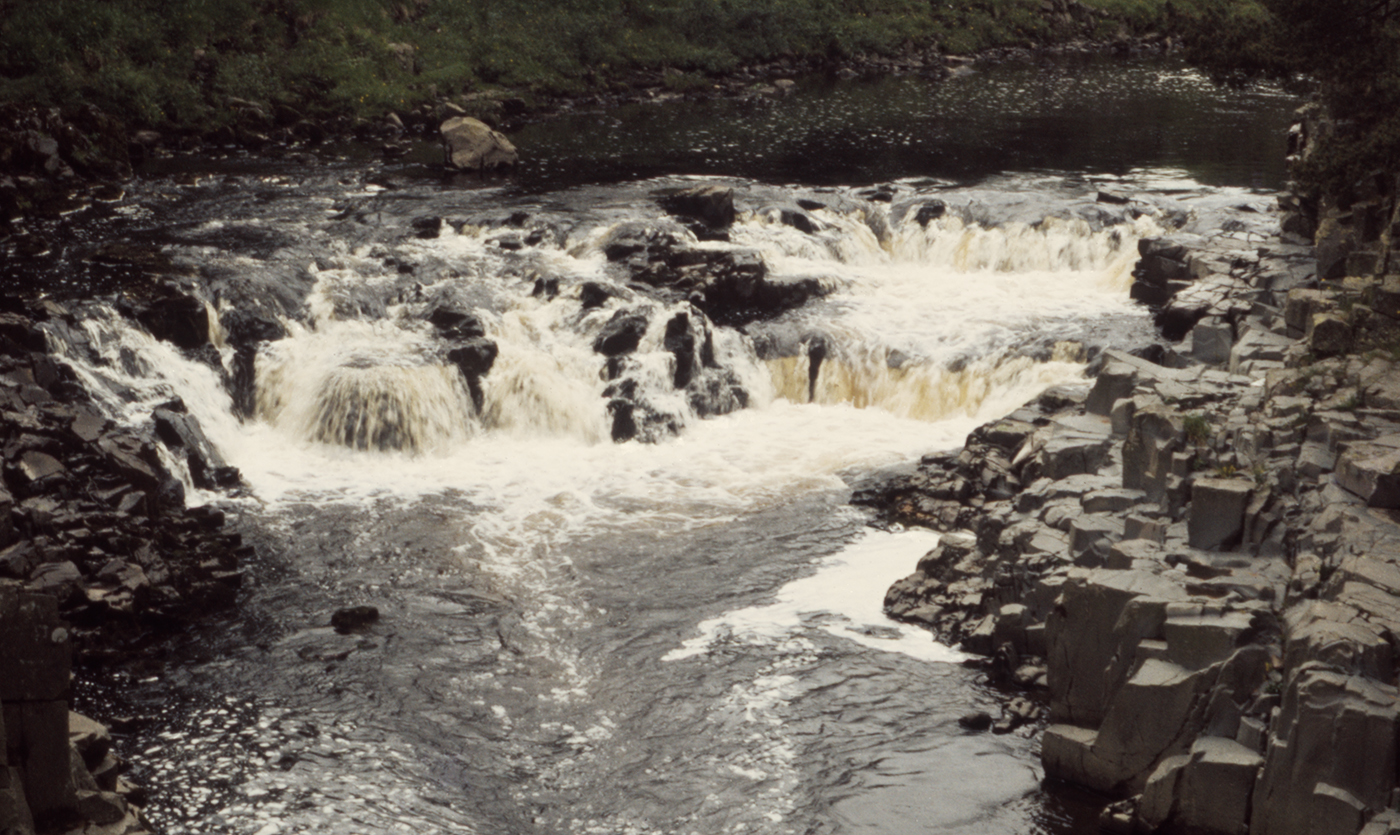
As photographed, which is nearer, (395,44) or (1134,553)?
(1134,553)

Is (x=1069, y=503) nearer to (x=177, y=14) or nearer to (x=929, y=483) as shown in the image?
(x=929, y=483)

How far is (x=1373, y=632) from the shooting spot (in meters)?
16.4

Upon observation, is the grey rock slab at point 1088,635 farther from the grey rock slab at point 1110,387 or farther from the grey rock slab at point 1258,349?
the grey rock slab at point 1258,349

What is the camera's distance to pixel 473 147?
49.8 m

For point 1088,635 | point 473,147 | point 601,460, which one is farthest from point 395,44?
point 1088,635

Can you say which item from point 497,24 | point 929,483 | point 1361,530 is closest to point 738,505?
point 929,483

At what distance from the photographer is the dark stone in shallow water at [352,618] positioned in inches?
908

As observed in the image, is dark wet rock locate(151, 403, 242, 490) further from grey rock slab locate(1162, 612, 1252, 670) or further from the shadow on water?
the shadow on water

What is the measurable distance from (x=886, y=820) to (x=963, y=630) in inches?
217

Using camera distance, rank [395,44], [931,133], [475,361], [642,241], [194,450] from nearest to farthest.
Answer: [194,450] → [475,361] → [642,241] → [931,133] → [395,44]

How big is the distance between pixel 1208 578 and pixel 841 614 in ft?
22.6

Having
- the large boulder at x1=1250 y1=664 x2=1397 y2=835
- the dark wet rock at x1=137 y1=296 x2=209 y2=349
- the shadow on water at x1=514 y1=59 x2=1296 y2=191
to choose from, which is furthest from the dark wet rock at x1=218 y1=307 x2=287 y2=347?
the large boulder at x1=1250 y1=664 x2=1397 y2=835

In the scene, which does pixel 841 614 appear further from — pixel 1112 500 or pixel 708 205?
pixel 708 205

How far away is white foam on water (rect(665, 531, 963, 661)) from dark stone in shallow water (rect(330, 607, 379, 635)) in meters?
5.42
